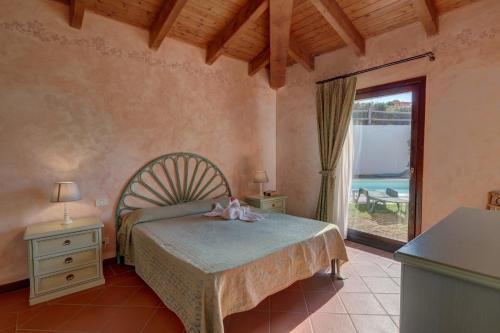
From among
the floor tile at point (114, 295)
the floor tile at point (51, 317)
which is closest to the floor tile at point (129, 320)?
the floor tile at point (114, 295)

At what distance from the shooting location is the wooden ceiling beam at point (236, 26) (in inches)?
114

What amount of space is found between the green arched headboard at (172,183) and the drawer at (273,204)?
600 millimetres

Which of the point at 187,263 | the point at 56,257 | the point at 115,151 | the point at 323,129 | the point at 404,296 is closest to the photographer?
the point at 404,296

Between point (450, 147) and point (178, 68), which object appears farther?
point (178, 68)

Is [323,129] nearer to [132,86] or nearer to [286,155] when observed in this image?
[286,155]

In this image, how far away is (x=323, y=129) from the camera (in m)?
3.84

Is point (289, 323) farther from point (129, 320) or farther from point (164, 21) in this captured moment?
point (164, 21)

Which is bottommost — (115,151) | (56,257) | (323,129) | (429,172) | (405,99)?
(56,257)

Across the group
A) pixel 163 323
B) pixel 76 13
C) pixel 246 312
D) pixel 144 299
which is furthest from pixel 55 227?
pixel 76 13

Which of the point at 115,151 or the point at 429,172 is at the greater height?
the point at 115,151

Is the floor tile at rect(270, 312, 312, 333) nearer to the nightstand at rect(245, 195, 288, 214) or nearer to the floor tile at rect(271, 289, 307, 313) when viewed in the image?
the floor tile at rect(271, 289, 307, 313)

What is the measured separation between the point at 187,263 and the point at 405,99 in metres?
3.19

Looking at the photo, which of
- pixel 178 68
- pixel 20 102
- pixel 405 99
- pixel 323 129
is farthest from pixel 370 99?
pixel 20 102

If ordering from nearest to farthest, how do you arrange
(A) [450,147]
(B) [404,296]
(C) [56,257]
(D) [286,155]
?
1. (B) [404,296]
2. (C) [56,257]
3. (A) [450,147]
4. (D) [286,155]
